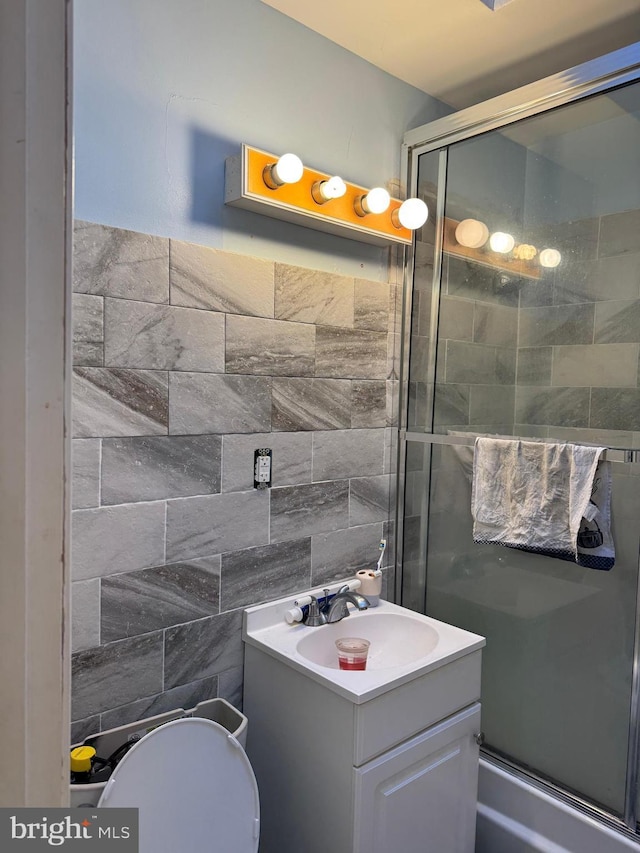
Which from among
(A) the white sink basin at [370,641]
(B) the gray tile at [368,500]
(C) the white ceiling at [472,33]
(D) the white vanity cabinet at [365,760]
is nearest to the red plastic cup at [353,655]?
(A) the white sink basin at [370,641]

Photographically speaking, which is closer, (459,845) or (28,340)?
(28,340)

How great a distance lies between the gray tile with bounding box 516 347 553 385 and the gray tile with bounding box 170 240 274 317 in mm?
870

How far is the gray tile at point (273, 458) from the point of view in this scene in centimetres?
165

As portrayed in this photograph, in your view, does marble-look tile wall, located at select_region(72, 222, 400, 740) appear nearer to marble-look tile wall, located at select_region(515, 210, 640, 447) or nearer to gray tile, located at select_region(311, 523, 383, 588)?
gray tile, located at select_region(311, 523, 383, 588)

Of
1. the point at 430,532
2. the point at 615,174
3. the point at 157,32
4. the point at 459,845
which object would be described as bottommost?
the point at 459,845

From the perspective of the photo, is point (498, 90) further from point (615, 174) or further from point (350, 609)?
point (350, 609)

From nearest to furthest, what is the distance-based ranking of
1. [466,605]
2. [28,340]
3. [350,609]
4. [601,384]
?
1. [28,340]
2. [601,384]
3. [350,609]
4. [466,605]

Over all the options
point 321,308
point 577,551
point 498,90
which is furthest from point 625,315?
point 498,90

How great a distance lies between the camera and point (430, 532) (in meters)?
2.17

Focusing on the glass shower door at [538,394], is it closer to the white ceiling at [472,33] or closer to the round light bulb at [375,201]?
the white ceiling at [472,33]

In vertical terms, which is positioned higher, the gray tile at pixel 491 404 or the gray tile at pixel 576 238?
the gray tile at pixel 576 238

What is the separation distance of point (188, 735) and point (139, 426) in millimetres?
741

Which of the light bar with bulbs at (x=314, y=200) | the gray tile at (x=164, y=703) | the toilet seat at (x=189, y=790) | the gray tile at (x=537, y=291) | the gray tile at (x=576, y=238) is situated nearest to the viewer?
the toilet seat at (x=189, y=790)

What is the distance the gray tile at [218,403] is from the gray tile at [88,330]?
0.67 ft
